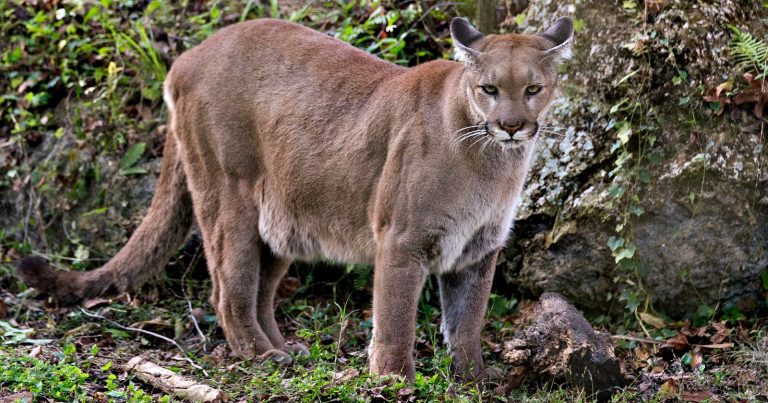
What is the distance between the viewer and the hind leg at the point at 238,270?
19.1 feet

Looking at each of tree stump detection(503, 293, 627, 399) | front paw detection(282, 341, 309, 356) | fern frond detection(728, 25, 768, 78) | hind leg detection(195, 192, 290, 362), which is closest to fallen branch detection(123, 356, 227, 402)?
hind leg detection(195, 192, 290, 362)

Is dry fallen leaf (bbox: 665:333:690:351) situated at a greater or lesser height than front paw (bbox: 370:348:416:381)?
lesser

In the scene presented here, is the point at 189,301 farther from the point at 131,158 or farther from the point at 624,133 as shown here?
the point at 624,133

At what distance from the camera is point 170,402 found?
4.60m

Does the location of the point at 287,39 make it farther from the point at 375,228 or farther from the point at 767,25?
the point at 767,25

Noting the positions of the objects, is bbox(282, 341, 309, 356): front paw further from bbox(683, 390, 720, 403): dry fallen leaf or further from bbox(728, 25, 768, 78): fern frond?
bbox(728, 25, 768, 78): fern frond

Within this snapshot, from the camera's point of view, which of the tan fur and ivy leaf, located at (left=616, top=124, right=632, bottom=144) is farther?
ivy leaf, located at (left=616, top=124, right=632, bottom=144)

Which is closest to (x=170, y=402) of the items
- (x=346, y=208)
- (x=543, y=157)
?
(x=346, y=208)

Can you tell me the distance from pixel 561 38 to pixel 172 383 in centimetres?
272

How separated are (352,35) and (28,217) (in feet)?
9.49

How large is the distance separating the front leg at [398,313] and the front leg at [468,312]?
435mm

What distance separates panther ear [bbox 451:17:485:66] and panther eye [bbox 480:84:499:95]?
0.17 meters

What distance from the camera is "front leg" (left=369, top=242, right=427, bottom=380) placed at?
16.1 feet

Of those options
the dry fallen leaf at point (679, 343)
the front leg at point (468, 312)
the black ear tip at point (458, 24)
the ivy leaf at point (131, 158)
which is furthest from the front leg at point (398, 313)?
the ivy leaf at point (131, 158)
